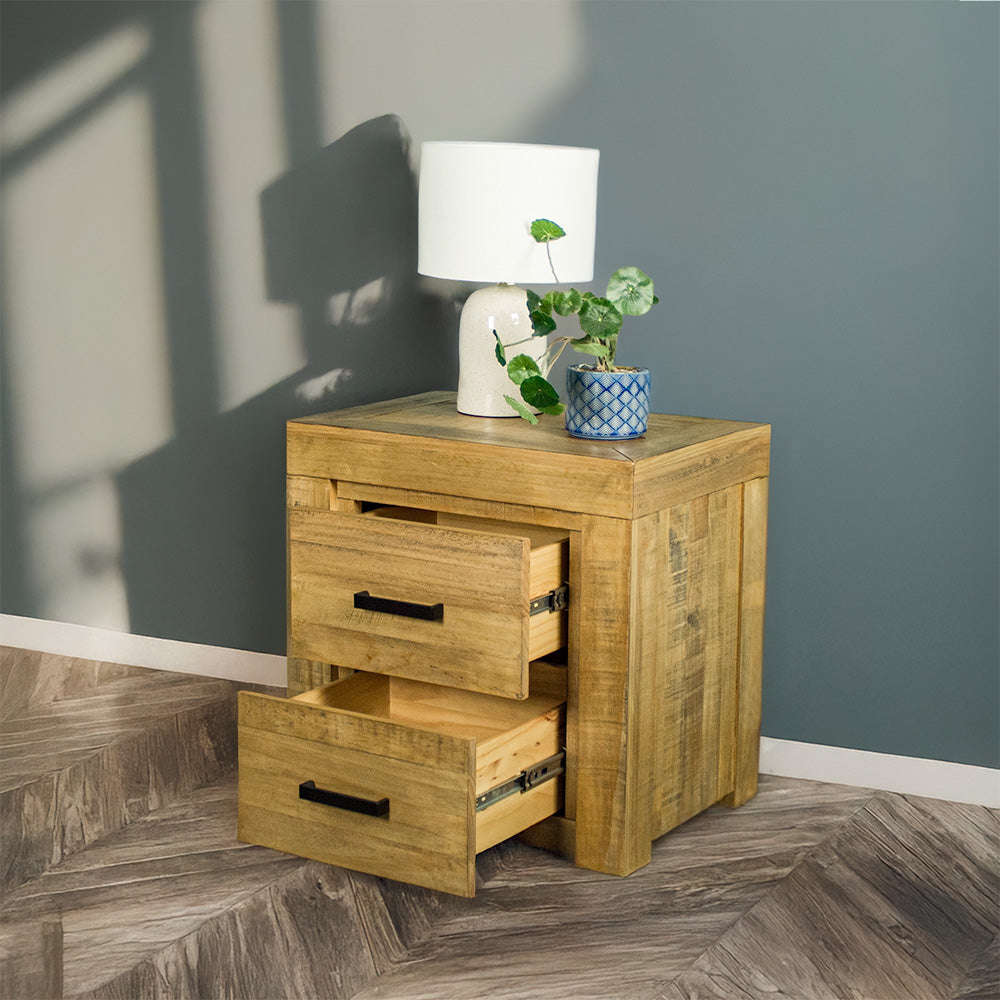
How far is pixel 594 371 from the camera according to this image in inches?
74.1

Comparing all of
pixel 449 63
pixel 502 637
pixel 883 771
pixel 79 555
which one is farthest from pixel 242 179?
pixel 883 771

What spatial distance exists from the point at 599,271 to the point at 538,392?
455mm

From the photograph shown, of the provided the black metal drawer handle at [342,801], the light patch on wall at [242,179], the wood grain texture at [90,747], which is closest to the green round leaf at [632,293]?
the black metal drawer handle at [342,801]

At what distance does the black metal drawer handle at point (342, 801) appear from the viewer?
69.2 inches

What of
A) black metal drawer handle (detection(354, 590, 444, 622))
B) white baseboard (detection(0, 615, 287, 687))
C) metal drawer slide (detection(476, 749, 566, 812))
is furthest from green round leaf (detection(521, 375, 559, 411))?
white baseboard (detection(0, 615, 287, 687))

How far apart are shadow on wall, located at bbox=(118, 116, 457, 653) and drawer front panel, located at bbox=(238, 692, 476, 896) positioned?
2.61ft

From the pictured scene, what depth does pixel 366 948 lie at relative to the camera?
166 centimetres

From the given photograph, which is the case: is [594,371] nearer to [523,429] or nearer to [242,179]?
[523,429]

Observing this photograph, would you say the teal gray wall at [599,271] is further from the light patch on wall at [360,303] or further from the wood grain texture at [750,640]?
the wood grain texture at [750,640]

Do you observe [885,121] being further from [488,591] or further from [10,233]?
[10,233]

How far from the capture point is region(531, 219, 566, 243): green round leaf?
189 cm

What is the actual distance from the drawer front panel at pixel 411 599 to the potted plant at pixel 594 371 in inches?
10.0

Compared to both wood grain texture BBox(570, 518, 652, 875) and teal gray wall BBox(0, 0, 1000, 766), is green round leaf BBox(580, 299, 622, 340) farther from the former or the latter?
teal gray wall BBox(0, 0, 1000, 766)

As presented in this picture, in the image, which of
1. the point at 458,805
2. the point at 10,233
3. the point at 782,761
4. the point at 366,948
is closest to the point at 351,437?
the point at 458,805
